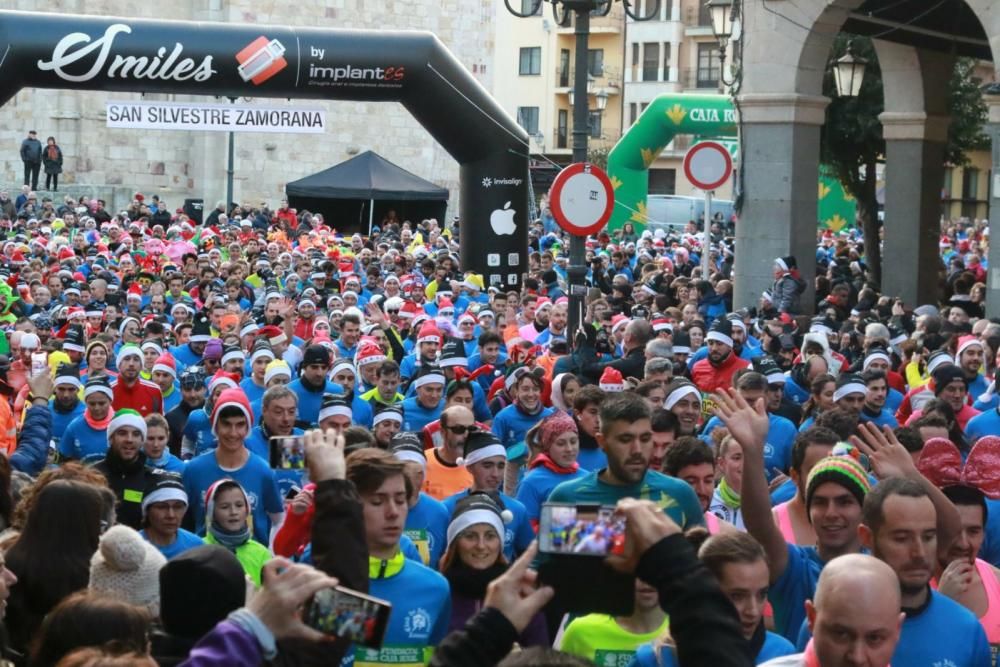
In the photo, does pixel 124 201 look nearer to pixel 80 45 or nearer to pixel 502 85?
pixel 80 45

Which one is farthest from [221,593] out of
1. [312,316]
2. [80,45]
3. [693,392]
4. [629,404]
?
[80,45]

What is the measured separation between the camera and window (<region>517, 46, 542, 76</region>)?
236 feet

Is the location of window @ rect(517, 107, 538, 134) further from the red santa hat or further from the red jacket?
the red santa hat

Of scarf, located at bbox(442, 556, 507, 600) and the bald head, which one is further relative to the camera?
scarf, located at bbox(442, 556, 507, 600)

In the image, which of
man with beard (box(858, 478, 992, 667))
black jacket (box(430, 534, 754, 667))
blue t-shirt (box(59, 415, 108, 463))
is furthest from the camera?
blue t-shirt (box(59, 415, 108, 463))

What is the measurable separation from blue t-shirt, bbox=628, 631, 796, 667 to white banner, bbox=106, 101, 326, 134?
56.5ft

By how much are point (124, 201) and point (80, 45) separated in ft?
72.6

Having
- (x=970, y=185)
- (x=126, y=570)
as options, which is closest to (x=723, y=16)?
(x=126, y=570)

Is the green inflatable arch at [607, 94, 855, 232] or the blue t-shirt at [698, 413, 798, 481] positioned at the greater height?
the green inflatable arch at [607, 94, 855, 232]

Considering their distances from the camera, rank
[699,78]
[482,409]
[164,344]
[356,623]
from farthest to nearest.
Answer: [699,78], [164,344], [482,409], [356,623]

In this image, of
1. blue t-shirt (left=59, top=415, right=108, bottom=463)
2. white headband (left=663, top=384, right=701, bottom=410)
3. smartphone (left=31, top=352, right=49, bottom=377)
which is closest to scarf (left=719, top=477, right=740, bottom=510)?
white headband (left=663, top=384, right=701, bottom=410)

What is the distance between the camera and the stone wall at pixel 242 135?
135 ft

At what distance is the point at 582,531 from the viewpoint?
3.57m

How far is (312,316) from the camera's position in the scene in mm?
17156
